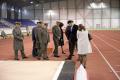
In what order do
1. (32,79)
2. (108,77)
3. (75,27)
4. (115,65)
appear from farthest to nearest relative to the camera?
(75,27)
(115,65)
(108,77)
(32,79)

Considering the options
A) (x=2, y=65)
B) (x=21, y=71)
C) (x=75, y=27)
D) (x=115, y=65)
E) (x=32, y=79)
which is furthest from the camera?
(x=75, y=27)

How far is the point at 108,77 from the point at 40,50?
5.17 meters

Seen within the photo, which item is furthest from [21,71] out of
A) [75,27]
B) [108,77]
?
[75,27]

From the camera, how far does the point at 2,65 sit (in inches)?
206

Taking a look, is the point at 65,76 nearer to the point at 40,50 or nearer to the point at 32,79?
the point at 32,79

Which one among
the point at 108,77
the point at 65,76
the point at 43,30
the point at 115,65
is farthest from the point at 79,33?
the point at 65,76

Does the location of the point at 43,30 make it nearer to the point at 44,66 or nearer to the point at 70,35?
the point at 70,35

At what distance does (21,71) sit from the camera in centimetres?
476

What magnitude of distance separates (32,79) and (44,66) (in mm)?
1041

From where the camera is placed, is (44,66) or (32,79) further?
(44,66)

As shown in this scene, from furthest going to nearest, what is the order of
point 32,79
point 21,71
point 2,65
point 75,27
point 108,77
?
1. point 75,27
2. point 108,77
3. point 2,65
4. point 21,71
5. point 32,79

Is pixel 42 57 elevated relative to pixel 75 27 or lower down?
lower down

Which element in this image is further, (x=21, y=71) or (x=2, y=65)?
(x=2, y=65)

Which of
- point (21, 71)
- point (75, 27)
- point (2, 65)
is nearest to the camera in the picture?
point (21, 71)
